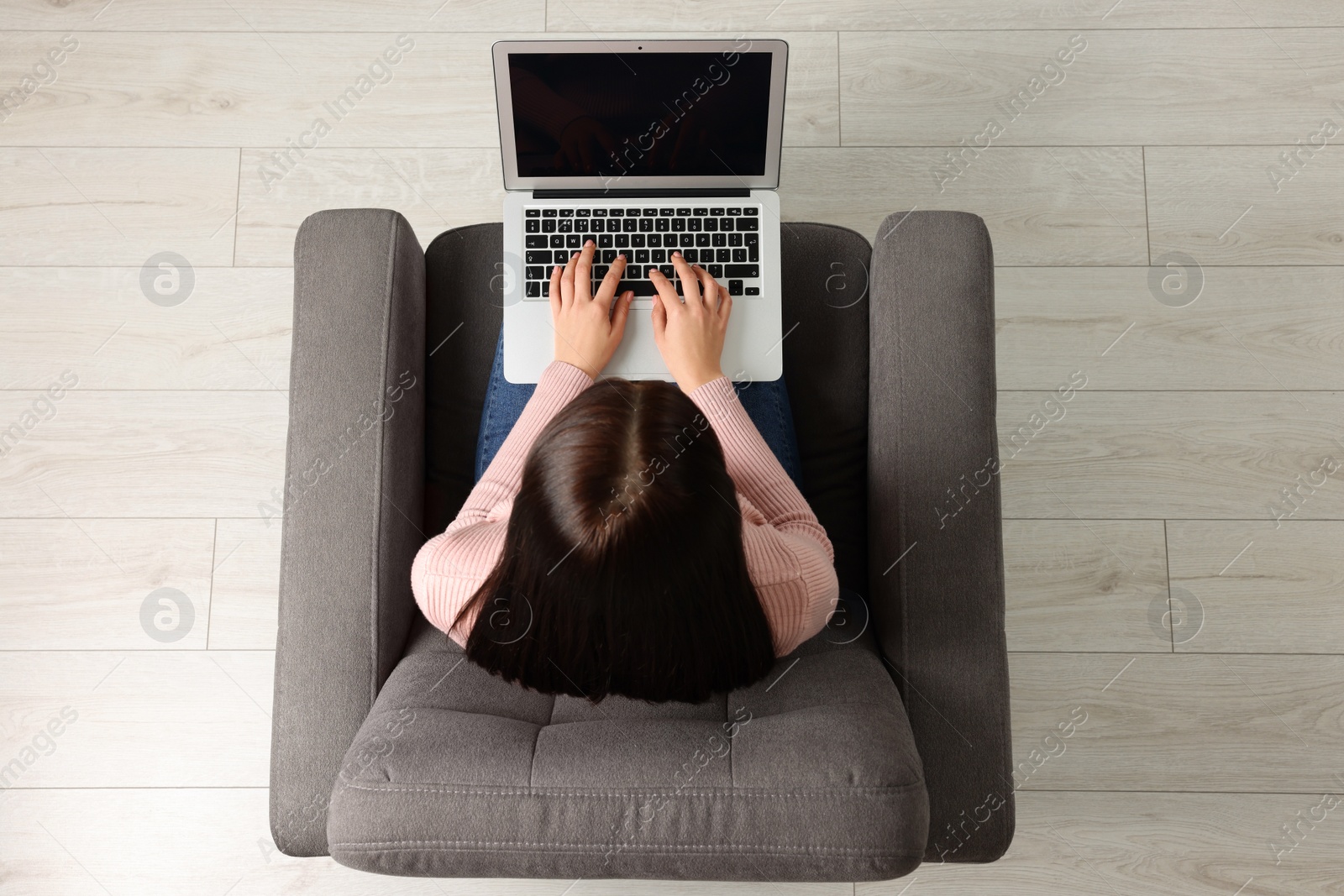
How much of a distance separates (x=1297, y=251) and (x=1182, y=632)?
2.42ft

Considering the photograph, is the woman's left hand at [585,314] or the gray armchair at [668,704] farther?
the woman's left hand at [585,314]

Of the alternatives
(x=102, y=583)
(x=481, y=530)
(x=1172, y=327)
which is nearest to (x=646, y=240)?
(x=481, y=530)

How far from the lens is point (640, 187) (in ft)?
4.10

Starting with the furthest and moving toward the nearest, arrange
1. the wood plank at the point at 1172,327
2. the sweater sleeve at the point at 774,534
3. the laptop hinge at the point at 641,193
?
the wood plank at the point at 1172,327 < the laptop hinge at the point at 641,193 < the sweater sleeve at the point at 774,534

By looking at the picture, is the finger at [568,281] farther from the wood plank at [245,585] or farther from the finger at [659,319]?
the wood plank at [245,585]

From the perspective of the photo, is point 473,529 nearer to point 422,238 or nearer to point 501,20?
point 422,238

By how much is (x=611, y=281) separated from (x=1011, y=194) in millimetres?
899

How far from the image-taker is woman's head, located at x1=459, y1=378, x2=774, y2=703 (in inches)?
30.6

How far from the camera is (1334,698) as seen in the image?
1533mm

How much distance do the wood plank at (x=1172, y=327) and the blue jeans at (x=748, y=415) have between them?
62 cm

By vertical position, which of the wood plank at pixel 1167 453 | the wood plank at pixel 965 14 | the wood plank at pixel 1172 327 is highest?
the wood plank at pixel 965 14

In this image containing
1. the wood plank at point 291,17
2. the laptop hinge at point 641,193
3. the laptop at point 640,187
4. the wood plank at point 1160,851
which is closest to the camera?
the laptop at point 640,187

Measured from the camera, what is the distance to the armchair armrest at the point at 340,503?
104cm

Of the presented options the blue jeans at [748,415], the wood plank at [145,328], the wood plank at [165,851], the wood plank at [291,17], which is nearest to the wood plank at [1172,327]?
the blue jeans at [748,415]
